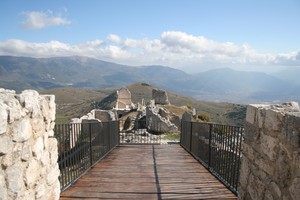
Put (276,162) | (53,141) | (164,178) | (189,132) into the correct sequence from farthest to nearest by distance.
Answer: (189,132) → (164,178) → (53,141) → (276,162)

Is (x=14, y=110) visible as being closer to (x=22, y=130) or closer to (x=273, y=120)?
(x=22, y=130)

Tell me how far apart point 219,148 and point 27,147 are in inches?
191

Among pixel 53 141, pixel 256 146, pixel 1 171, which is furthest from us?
pixel 53 141

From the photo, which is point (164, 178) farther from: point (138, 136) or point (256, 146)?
point (138, 136)

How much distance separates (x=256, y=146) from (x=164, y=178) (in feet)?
11.0

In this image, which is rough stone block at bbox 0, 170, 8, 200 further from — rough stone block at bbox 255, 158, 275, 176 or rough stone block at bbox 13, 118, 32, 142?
rough stone block at bbox 255, 158, 275, 176

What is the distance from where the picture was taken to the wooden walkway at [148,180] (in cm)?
578

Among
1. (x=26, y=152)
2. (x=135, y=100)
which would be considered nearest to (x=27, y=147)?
(x=26, y=152)

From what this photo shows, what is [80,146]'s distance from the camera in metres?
6.96

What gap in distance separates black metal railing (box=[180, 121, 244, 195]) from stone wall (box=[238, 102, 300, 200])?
97 cm

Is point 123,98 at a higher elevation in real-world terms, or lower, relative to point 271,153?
lower

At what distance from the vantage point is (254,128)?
13.8ft

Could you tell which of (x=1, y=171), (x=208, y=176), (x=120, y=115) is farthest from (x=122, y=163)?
(x=120, y=115)

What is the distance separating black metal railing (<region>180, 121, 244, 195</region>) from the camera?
597cm
